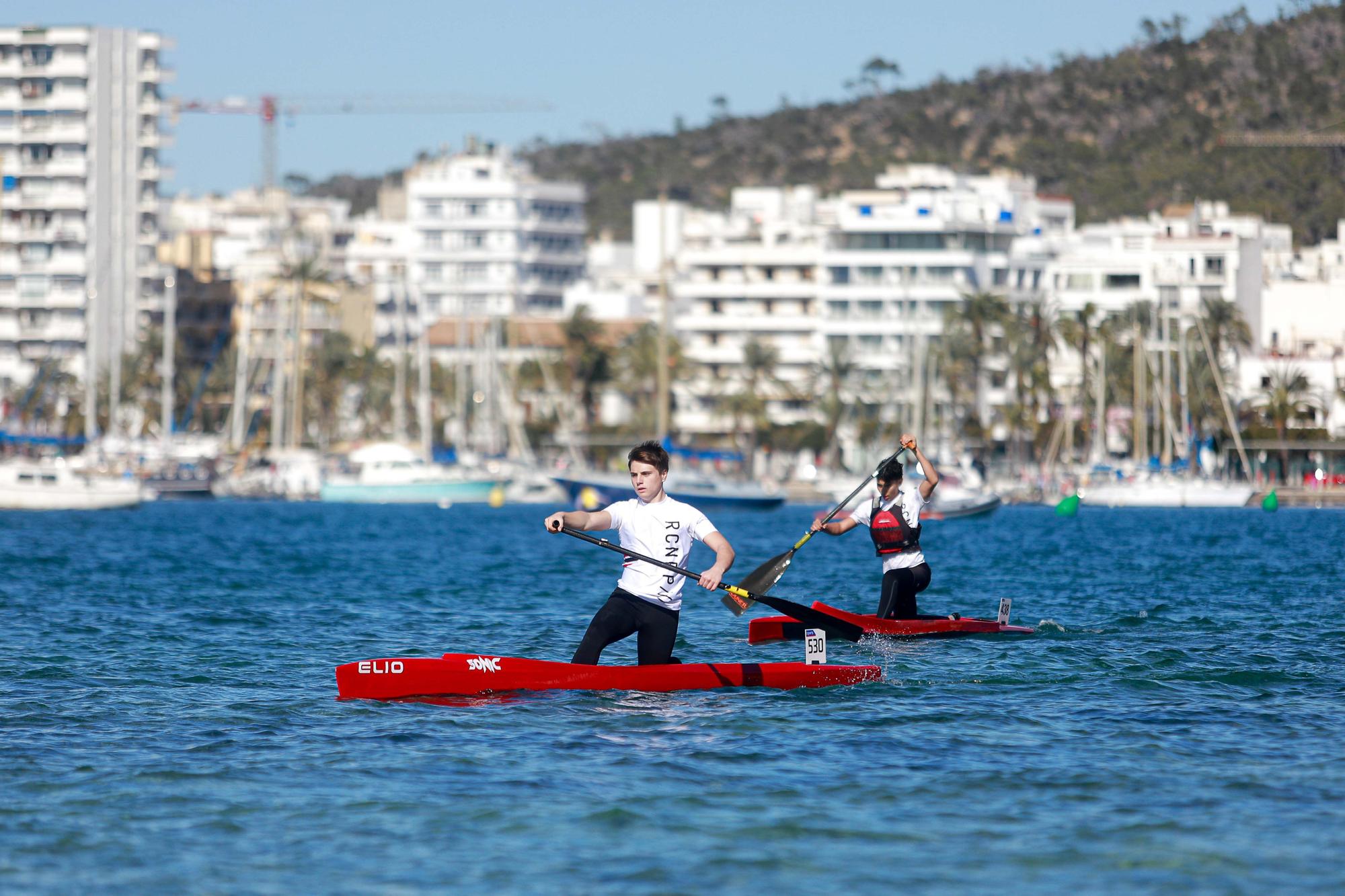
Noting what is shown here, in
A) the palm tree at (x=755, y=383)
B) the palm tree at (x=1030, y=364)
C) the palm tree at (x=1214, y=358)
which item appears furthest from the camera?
the palm tree at (x=755, y=383)

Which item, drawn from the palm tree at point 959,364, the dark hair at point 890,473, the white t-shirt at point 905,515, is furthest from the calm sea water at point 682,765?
the palm tree at point 959,364

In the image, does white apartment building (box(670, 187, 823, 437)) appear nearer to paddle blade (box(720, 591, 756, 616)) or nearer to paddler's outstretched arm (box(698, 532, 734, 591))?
paddle blade (box(720, 591, 756, 616))

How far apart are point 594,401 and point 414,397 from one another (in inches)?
675

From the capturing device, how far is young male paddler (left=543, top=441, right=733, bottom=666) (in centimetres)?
1581

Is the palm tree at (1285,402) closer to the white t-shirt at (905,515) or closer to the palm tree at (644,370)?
the palm tree at (644,370)

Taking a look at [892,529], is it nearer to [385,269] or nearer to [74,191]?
[74,191]

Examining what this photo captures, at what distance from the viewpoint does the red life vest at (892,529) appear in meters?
22.9

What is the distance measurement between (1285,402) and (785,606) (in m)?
101

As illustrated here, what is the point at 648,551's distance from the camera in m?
16.6

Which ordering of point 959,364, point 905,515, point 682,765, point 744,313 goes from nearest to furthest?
point 682,765
point 905,515
point 959,364
point 744,313

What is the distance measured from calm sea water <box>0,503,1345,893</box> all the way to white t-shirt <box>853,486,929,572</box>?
1.06m

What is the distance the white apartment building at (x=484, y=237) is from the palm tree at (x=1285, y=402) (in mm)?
79132

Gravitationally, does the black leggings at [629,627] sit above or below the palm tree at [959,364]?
below

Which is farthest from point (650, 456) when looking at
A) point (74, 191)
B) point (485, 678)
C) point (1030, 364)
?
point (74, 191)
